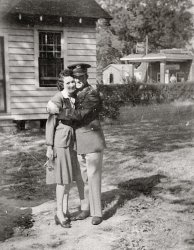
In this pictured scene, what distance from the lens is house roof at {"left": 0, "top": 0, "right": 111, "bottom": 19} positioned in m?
12.7

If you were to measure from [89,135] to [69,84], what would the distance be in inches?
27.4

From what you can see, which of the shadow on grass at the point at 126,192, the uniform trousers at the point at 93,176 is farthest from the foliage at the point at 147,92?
the uniform trousers at the point at 93,176

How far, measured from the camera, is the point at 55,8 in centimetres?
1320

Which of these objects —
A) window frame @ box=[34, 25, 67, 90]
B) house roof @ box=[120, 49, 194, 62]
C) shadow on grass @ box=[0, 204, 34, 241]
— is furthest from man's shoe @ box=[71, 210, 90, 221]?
house roof @ box=[120, 49, 194, 62]

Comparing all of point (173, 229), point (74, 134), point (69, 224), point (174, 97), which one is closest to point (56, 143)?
point (74, 134)

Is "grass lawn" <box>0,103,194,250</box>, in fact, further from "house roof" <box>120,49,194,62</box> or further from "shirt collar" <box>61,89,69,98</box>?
"house roof" <box>120,49,194,62</box>

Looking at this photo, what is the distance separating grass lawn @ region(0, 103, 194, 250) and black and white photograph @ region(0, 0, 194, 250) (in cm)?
1

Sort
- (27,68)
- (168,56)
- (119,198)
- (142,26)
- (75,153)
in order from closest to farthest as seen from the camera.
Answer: (75,153)
(119,198)
(27,68)
(168,56)
(142,26)

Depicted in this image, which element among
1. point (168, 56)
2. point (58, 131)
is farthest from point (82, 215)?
point (168, 56)

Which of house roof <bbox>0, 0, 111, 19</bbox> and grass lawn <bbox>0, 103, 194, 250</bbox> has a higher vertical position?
house roof <bbox>0, 0, 111, 19</bbox>

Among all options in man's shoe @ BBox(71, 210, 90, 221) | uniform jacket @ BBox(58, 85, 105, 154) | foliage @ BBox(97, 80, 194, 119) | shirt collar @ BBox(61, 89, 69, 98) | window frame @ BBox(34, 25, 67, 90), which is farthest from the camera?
foliage @ BBox(97, 80, 194, 119)

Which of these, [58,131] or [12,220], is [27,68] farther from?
[58,131]

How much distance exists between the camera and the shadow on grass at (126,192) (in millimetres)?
6039

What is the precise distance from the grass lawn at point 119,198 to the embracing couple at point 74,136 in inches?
15.5
